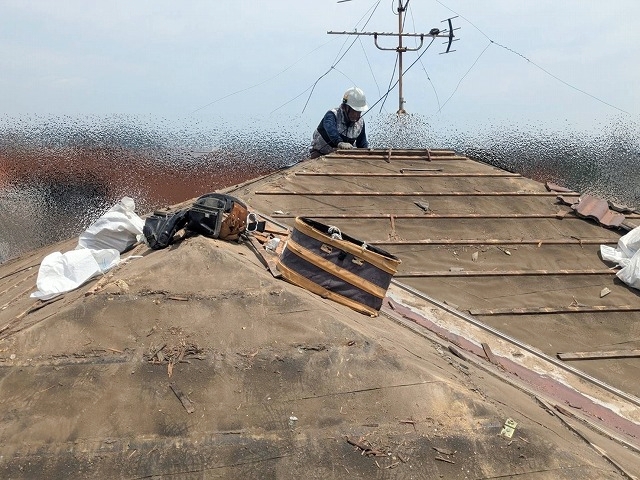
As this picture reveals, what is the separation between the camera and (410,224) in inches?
251

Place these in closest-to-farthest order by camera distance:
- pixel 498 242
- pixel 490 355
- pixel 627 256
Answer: pixel 490 355 → pixel 627 256 → pixel 498 242

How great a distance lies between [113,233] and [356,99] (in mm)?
4241

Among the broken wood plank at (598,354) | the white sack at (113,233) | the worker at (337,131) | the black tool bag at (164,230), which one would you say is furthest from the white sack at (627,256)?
the white sack at (113,233)

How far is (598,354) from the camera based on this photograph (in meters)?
5.01

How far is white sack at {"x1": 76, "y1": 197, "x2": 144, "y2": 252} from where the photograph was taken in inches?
173

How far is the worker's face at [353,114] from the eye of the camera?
7.64m

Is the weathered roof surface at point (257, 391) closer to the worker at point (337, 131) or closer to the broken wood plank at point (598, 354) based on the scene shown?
the broken wood plank at point (598, 354)

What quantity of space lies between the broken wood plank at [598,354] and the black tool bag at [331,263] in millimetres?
2381

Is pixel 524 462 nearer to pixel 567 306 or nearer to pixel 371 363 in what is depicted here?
pixel 371 363

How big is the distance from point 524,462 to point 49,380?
94.4 inches

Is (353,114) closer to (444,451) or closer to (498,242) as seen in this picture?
(498,242)

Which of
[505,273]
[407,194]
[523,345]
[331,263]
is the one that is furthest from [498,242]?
[331,263]

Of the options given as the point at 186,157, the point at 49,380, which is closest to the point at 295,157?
the point at 186,157

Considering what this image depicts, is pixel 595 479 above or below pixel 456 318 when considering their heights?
above
